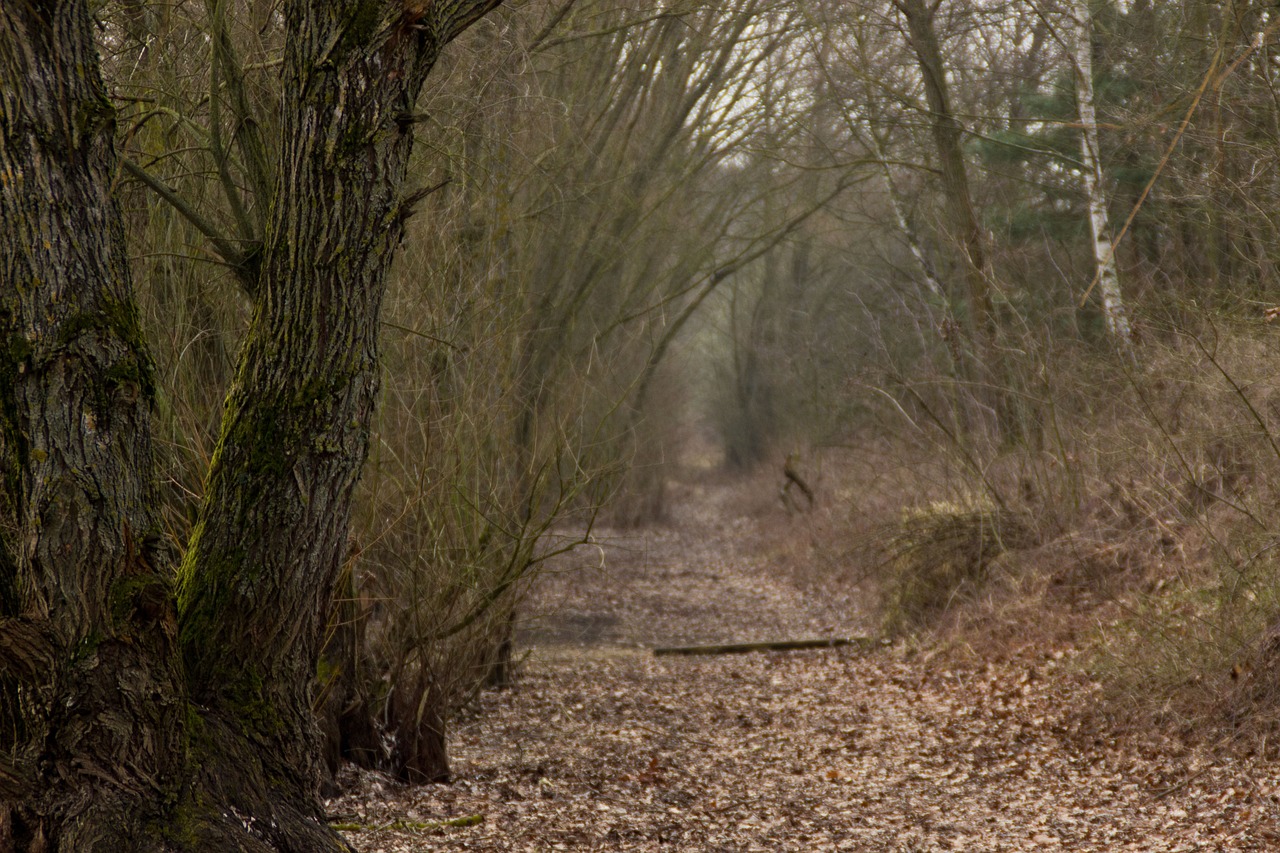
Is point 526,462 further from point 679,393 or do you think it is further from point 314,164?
point 679,393

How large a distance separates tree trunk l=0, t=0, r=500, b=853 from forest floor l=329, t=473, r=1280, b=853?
1555 mm

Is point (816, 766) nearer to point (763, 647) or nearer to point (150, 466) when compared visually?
point (763, 647)

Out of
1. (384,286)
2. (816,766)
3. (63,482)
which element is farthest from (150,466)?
(816,766)

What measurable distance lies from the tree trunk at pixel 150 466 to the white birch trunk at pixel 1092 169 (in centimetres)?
871

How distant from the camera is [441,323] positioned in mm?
7164

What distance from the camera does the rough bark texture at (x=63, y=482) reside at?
3.34 metres

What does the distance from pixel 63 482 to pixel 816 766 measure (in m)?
5.37

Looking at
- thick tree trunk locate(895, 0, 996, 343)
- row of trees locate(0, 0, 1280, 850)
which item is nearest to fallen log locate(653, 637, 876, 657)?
row of trees locate(0, 0, 1280, 850)

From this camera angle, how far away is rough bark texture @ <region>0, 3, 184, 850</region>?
334 centimetres

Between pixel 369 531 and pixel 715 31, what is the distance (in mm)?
9542

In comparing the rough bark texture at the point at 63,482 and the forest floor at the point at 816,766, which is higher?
the rough bark texture at the point at 63,482

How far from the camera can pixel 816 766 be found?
7.34 m

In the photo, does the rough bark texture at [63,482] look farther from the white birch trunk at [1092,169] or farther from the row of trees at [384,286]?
the white birch trunk at [1092,169]

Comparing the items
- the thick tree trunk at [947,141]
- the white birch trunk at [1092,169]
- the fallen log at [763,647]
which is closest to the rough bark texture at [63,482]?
the fallen log at [763,647]
